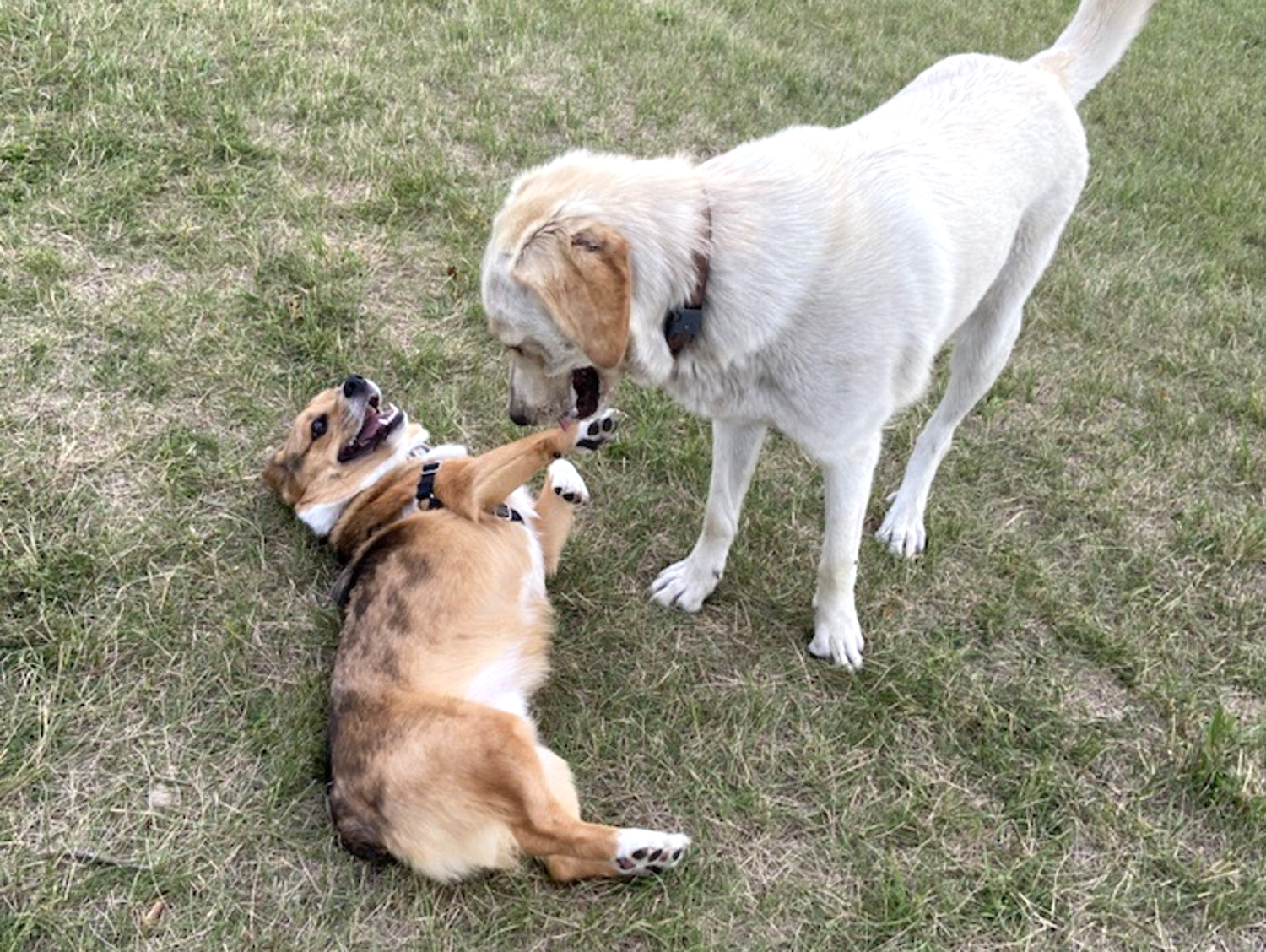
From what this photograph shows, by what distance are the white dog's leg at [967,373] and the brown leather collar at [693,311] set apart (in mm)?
1616

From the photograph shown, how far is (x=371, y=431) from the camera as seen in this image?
11.6 ft

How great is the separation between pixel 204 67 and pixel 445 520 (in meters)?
3.49

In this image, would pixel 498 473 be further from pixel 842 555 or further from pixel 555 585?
pixel 842 555

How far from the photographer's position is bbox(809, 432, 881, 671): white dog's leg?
2895 millimetres

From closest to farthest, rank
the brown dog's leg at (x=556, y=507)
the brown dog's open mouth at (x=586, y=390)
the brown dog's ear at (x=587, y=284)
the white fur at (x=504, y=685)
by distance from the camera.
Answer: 1. the brown dog's ear at (x=587, y=284)
2. the brown dog's open mouth at (x=586, y=390)
3. the white fur at (x=504, y=685)
4. the brown dog's leg at (x=556, y=507)

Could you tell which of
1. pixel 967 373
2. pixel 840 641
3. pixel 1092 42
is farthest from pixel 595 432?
pixel 1092 42

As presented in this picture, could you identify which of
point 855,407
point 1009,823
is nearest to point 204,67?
point 855,407

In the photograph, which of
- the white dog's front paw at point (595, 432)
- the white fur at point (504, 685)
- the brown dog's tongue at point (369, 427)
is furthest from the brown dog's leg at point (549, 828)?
the brown dog's tongue at point (369, 427)

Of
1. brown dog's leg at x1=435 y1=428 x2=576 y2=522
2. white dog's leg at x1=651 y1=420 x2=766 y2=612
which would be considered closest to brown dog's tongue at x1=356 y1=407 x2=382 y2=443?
brown dog's leg at x1=435 y1=428 x2=576 y2=522

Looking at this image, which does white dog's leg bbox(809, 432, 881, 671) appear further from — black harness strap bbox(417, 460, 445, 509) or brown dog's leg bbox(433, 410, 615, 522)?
black harness strap bbox(417, 460, 445, 509)

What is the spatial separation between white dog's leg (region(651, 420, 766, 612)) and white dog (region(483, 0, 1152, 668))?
0.01 m

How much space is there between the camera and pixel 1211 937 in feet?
8.52

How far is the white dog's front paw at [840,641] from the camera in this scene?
324 centimetres

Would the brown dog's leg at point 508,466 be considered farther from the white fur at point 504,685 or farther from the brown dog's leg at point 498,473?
the white fur at point 504,685
